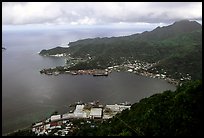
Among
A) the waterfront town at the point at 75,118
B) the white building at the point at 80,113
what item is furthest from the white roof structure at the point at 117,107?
the white building at the point at 80,113

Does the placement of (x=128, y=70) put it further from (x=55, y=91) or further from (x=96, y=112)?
(x=96, y=112)

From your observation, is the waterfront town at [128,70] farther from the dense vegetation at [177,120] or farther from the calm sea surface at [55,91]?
the dense vegetation at [177,120]

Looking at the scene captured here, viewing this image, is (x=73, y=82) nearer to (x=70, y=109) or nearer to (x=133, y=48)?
(x=70, y=109)

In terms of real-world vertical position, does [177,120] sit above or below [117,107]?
above

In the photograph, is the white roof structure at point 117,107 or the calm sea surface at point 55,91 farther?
the calm sea surface at point 55,91

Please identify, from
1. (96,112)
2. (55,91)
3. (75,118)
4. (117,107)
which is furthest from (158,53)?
(75,118)

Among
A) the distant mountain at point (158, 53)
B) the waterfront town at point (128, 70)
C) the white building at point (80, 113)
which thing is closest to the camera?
the white building at point (80, 113)

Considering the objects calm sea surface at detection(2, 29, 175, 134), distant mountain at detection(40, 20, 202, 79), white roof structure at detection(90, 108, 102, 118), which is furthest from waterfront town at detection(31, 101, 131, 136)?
distant mountain at detection(40, 20, 202, 79)

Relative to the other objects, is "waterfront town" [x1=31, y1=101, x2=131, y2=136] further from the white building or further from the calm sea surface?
the calm sea surface

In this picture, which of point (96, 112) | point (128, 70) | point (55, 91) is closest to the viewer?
point (96, 112)
